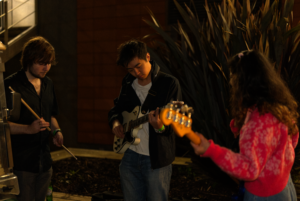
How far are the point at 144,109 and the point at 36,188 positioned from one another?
40.6 inches

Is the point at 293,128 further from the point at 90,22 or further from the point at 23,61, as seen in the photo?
the point at 90,22

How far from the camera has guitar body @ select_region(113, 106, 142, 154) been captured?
2447mm

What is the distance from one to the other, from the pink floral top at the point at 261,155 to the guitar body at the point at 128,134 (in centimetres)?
111

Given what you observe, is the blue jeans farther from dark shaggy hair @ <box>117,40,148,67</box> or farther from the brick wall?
the brick wall

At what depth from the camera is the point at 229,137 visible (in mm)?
3113

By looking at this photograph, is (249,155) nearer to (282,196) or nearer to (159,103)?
(282,196)

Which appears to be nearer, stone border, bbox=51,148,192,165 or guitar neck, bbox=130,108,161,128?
guitar neck, bbox=130,108,161,128

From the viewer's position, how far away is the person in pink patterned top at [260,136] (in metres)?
1.33

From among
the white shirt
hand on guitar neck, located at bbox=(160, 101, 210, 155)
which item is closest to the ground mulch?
the white shirt

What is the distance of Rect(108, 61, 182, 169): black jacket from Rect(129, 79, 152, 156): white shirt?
0.04 meters

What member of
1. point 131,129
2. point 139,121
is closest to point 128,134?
point 131,129

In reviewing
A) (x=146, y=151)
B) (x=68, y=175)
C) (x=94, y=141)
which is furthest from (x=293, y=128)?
(x=94, y=141)

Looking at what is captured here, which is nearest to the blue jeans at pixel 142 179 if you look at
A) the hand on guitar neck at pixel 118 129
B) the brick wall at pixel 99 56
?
the hand on guitar neck at pixel 118 129

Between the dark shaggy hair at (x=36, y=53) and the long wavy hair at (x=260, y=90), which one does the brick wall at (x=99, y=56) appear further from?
the long wavy hair at (x=260, y=90)
